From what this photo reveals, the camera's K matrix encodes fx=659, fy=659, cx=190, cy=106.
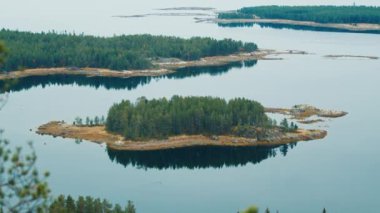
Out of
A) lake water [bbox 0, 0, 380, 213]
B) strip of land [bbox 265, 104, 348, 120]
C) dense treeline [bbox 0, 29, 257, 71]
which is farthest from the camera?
dense treeline [bbox 0, 29, 257, 71]

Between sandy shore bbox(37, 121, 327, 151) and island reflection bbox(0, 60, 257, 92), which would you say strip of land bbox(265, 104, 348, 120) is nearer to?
sandy shore bbox(37, 121, 327, 151)

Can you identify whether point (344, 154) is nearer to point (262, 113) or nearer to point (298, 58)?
point (262, 113)

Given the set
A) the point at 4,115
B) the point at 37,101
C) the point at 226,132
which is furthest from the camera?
the point at 37,101

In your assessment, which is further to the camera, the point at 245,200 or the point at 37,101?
the point at 37,101

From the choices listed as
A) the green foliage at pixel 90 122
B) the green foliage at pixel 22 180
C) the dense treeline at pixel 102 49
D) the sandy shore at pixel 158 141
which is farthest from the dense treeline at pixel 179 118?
the green foliage at pixel 22 180

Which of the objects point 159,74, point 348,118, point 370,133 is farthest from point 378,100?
point 159,74

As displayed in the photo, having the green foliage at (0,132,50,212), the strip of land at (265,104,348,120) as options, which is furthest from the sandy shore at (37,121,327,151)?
the green foliage at (0,132,50,212)
